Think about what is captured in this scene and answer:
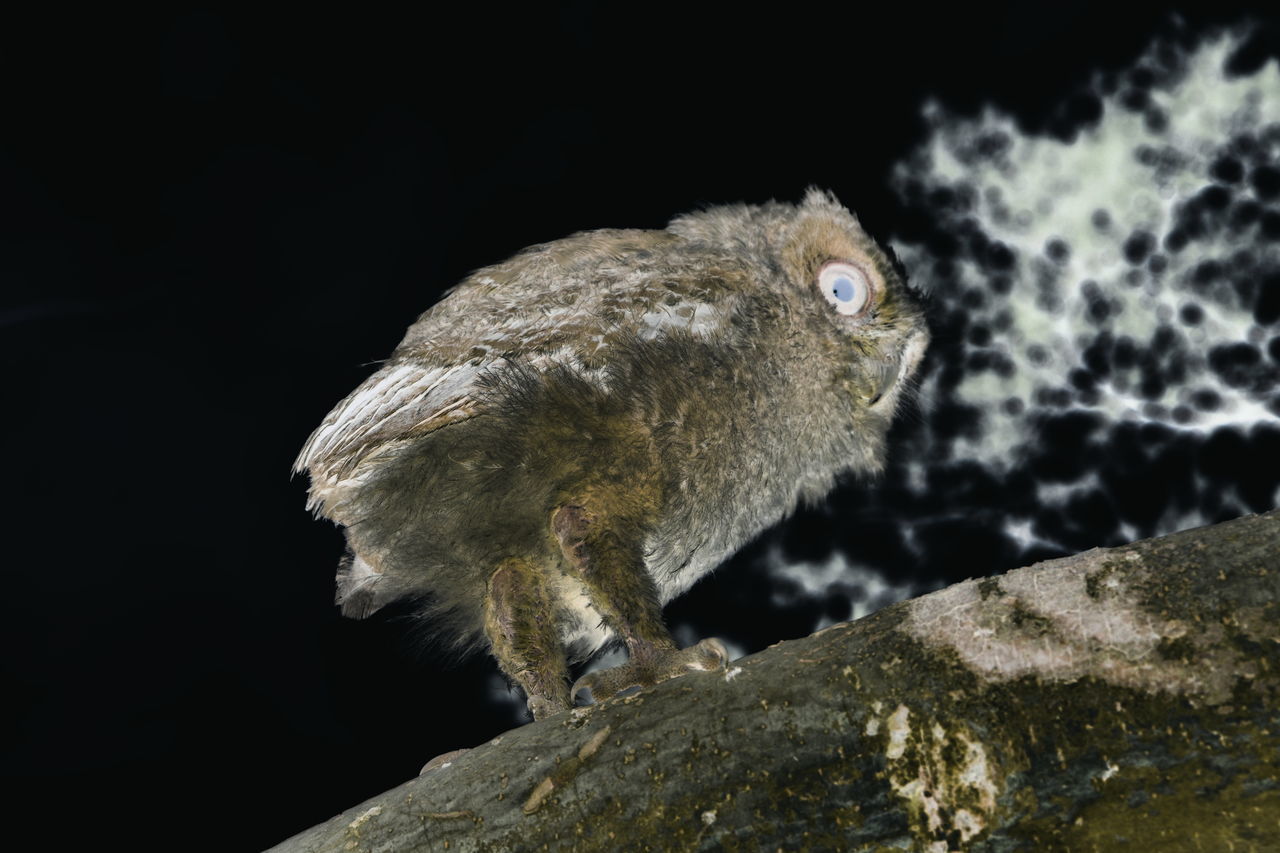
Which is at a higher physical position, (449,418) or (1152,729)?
(449,418)

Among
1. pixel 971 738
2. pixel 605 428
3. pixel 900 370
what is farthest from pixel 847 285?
pixel 971 738

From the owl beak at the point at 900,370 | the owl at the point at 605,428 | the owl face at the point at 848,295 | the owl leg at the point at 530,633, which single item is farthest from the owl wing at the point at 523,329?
the owl beak at the point at 900,370

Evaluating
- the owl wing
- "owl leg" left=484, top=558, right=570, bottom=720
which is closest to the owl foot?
"owl leg" left=484, top=558, right=570, bottom=720

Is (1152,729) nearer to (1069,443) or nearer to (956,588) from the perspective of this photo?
(956,588)

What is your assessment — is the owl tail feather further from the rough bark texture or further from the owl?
the rough bark texture

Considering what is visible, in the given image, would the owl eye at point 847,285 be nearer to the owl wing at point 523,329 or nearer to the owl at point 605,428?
the owl at point 605,428

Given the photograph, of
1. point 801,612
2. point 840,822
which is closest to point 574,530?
point 840,822
